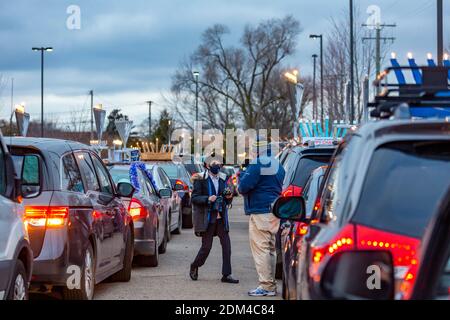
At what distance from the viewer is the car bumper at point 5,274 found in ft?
22.7

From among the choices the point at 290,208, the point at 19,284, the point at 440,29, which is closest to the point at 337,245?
the point at 290,208

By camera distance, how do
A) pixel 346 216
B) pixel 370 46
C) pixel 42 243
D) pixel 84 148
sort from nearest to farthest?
pixel 346 216
pixel 42 243
pixel 84 148
pixel 370 46

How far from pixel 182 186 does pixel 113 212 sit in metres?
10.1

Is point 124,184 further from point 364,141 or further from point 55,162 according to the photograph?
point 364,141

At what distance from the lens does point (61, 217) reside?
8828 millimetres

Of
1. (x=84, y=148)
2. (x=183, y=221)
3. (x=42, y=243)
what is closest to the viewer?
(x=42, y=243)

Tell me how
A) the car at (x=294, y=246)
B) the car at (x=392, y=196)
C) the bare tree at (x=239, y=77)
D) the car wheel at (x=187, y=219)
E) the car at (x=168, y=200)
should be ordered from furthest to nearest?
the bare tree at (x=239, y=77) → the car wheel at (x=187, y=219) → the car at (x=168, y=200) → the car at (x=294, y=246) → the car at (x=392, y=196)

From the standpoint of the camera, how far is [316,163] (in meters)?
12.2

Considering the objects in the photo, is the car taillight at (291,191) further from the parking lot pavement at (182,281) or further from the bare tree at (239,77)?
the bare tree at (239,77)

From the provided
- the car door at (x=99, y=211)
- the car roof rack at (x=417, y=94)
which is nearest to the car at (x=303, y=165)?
the car door at (x=99, y=211)

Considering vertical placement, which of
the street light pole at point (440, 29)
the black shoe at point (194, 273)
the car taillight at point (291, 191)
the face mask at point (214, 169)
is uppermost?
the street light pole at point (440, 29)

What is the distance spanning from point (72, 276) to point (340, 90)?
107 feet

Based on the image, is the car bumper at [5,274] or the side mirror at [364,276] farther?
the car bumper at [5,274]
